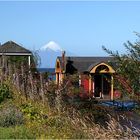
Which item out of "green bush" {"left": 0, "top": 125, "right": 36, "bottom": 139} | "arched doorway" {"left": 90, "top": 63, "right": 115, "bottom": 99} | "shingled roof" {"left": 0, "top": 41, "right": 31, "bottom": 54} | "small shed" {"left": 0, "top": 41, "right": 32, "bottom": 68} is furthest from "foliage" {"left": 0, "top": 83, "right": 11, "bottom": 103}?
"arched doorway" {"left": 90, "top": 63, "right": 115, "bottom": 99}

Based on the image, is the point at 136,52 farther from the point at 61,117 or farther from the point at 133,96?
the point at 61,117

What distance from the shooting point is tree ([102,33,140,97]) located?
11.0m

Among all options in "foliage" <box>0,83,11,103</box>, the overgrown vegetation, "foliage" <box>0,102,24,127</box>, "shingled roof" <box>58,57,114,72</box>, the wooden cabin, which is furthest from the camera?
"shingled roof" <box>58,57,114,72</box>

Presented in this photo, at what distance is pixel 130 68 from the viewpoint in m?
11.3

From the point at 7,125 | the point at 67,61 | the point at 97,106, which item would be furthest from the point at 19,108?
the point at 67,61

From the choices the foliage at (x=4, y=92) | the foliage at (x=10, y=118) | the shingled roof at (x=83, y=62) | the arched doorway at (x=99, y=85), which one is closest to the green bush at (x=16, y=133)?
the foliage at (x=10, y=118)

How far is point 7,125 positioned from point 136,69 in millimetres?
3553

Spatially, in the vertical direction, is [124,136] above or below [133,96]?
below

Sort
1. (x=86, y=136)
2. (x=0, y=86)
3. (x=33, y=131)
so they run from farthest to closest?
(x=0, y=86), (x=33, y=131), (x=86, y=136)

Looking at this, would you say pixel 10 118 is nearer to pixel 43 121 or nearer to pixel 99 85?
pixel 43 121

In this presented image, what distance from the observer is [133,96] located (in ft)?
36.4

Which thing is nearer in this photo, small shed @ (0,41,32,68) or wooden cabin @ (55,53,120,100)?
small shed @ (0,41,32,68)

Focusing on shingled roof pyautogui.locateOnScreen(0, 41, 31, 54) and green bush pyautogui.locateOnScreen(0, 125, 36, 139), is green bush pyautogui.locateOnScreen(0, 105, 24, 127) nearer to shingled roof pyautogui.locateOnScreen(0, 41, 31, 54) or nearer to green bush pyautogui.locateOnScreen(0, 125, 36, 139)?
green bush pyautogui.locateOnScreen(0, 125, 36, 139)

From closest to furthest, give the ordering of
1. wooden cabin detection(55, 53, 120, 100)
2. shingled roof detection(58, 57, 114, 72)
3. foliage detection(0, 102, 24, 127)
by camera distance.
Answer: foliage detection(0, 102, 24, 127) → wooden cabin detection(55, 53, 120, 100) → shingled roof detection(58, 57, 114, 72)
